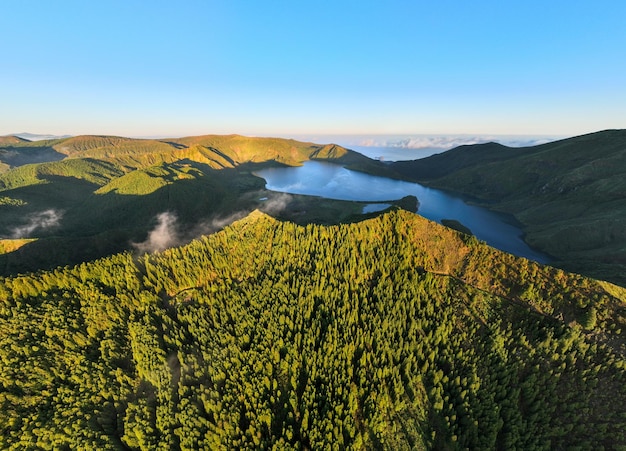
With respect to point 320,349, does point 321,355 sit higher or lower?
lower

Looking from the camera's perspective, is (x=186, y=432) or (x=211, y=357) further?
(x=211, y=357)

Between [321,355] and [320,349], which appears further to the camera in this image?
[320,349]

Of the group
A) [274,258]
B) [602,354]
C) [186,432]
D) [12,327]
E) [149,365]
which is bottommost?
[186,432]

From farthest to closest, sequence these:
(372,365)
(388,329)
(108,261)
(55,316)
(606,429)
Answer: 1. (108,261)
2. (55,316)
3. (388,329)
4. (372,365)
5. (606,429)

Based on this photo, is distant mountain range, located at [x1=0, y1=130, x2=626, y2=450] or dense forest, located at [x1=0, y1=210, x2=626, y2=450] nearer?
dense forest, located at [x1=0, y1=210, x2=626, y2=450]

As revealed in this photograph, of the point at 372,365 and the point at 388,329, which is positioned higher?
the point at 388,329

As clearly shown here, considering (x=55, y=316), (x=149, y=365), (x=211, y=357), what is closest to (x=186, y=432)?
(x=211, y=357)

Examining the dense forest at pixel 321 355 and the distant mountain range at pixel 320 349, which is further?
the distant mountain range at pixel 320 349

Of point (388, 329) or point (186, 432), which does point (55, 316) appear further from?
point (388, 329)
